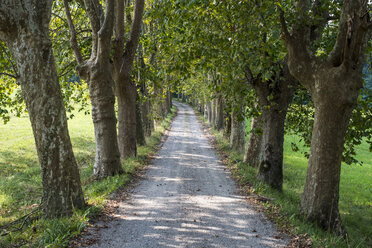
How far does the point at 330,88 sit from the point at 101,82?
6.95m

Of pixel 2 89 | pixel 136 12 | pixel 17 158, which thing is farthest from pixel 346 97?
pixel 17 158

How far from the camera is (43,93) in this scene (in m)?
6.25

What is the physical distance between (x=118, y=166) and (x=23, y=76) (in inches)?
224

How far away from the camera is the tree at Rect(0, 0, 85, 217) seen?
594cm

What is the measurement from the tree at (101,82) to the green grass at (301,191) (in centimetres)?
495

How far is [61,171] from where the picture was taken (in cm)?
665

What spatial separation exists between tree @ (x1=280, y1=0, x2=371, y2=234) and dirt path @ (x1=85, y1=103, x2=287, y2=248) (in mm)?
1444

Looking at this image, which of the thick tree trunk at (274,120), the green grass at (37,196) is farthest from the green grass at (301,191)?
the green grass at (37,196)

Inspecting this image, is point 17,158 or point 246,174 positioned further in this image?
point 17,158

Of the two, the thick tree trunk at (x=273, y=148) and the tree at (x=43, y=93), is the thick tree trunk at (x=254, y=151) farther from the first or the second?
the tree at (x=43, y=93)

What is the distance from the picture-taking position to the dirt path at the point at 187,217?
6246mm

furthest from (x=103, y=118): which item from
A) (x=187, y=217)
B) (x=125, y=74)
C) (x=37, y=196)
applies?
(x=187, y=217)

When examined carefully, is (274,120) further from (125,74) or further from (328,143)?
(125,74)

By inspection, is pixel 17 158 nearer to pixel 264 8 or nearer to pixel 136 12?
pixel 136 12
